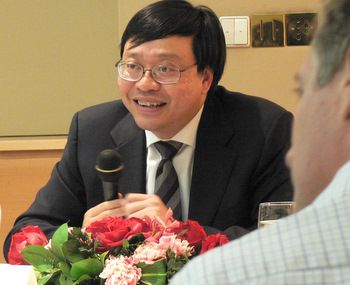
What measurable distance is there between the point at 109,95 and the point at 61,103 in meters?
0.26

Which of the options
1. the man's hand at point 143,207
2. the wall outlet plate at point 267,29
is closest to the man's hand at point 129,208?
the man's hand at point 143,207

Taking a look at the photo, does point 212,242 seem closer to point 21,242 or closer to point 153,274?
point 153,274

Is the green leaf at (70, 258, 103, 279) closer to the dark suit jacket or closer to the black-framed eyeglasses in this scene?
the dark suit jacket

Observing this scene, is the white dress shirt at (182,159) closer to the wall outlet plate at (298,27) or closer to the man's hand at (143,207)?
the man's hand at (143,207)

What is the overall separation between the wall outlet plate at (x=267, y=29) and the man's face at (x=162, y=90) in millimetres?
830

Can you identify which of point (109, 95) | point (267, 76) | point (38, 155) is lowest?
point (38, 155)

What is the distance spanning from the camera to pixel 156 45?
7.45ft

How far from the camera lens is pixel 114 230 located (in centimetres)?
154

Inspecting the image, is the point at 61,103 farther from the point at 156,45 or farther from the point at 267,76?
the point at 156,45

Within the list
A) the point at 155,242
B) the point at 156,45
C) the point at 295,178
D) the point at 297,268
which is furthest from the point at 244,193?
the point at 297,268

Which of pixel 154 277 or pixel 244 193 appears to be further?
pixel 244 193

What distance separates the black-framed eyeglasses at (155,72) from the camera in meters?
2.29

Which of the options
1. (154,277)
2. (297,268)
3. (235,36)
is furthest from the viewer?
(235,36)

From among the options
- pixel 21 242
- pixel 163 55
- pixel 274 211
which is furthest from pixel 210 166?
pixel 21 242
